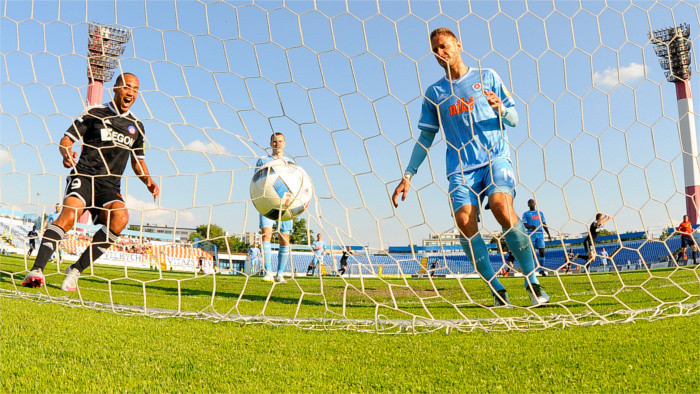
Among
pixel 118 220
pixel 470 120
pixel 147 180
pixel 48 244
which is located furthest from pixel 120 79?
pixel 470 120

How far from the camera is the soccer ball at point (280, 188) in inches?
146

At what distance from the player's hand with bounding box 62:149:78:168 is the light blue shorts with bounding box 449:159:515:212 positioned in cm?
305

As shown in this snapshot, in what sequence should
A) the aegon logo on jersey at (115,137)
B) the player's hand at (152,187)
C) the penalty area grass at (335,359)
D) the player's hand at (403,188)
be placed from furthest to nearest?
the aegon logo on jersey at (115,137), the player's hand at (152,187), the player's hand at (403,188), the penalty area grass at (335,359)

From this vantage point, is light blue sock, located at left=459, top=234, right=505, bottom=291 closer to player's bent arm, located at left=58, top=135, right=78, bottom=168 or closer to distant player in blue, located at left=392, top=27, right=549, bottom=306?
distant player in blue, located at left=392, top=27, right=549, bottom=306

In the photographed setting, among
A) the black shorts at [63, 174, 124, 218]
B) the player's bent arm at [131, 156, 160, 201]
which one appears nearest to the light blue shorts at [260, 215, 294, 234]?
the player's bent arm at [131, 156, 160, 201]

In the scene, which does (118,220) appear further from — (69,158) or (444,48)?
(444,48)

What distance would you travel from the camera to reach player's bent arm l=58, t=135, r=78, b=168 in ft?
12.3

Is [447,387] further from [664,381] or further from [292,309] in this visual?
[292,309]

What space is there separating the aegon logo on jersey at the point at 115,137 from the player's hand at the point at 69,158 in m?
0.36

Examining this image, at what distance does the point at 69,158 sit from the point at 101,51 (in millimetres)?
1071

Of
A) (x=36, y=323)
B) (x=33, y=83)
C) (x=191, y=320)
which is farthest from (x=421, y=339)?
(x=33, y=83)

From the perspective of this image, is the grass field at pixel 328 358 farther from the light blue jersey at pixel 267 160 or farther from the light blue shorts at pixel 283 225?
the light blue shorts at pixel 283 225

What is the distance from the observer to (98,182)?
4.19 metres

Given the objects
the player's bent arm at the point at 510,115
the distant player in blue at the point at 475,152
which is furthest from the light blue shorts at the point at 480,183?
the player's bent arm at the point at 510,115
